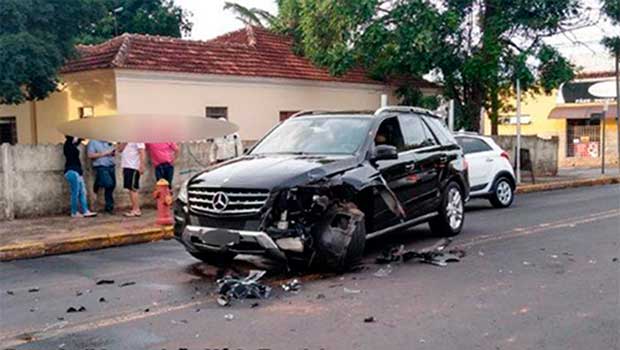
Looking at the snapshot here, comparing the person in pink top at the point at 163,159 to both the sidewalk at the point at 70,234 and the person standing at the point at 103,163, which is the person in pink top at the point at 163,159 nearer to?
the person standing at the point at 103,163

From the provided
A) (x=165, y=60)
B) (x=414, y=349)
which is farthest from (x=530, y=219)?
(x=165, y=60)

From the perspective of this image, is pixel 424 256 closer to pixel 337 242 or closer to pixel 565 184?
pixel 337 242

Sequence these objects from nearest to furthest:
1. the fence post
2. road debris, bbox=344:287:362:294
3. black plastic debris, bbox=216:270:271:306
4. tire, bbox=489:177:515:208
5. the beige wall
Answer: black plastic debris, bbox=216:270:271:306 < road debris, bbox=344:287:362:294 < the fence post < tire, bbox=489:177:515:208 < the beige wall

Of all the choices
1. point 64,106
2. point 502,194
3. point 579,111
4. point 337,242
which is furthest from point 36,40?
point 579,111

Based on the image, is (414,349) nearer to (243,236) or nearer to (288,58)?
(243,236)

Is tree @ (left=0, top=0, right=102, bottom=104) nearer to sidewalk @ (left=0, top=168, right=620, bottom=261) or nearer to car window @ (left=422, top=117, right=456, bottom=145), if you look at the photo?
sidewalk @ (left=0, top=168, right=620, bottom=261)

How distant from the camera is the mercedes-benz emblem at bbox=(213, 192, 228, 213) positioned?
719 cm

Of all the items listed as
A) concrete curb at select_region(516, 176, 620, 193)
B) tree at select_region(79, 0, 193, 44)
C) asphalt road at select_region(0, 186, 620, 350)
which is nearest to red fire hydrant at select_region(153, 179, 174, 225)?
asphalt road at select_region(0, 186, 620, 350)

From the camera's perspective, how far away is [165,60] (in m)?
18.9

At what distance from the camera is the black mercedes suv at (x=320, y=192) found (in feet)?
23.2

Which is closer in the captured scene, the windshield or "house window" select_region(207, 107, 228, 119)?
the windshield

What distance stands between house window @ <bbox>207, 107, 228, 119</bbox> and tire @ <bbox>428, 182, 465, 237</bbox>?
36.0 feet

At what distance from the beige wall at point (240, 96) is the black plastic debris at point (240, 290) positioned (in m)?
12.1

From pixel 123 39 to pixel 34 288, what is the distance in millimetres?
13165
